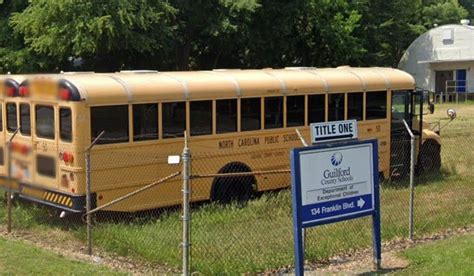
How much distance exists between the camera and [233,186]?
12188 millimetres

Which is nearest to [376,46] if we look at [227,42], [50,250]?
[227,42]

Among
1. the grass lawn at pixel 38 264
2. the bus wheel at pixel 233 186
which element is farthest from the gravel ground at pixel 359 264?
the bus wheel at pixel 233 186

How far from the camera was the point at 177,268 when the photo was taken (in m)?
7.83

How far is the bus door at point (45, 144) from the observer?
34.2 ft

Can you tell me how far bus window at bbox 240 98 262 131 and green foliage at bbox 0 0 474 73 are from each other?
1577 cm

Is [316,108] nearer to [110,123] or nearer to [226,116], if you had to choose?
[226,116]

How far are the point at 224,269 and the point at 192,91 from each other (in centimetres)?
438

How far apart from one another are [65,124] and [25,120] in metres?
1.42

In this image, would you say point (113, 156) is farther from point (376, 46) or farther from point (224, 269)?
point (376, 46)

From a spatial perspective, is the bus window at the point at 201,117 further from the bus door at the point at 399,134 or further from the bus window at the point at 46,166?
the bus door at the point at 399,134

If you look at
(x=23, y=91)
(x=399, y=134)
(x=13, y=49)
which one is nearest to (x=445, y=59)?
(x=13, y=49)

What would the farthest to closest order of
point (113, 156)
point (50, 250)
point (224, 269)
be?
point (113, 156), point (50, 250), point (224, 269)

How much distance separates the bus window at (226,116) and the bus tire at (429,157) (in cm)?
576

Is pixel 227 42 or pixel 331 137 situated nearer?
pixel 331 137
